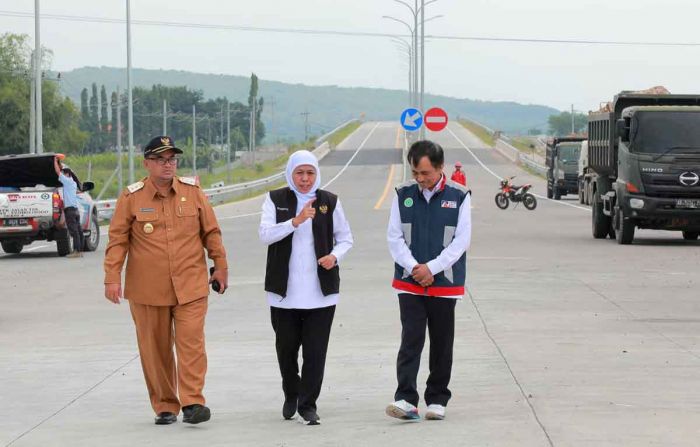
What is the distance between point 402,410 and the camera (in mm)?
9195

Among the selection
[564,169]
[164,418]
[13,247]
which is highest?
[164,418]

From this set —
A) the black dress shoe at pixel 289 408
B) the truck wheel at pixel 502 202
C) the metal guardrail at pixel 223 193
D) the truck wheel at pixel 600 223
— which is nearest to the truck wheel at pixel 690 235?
the truck wheel at pixel 600 223

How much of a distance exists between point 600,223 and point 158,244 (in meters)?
23.0

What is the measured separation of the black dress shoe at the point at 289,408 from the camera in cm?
948

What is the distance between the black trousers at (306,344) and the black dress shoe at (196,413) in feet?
1.73

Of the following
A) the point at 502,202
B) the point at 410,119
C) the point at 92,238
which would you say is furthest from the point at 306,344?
the point at 502,202

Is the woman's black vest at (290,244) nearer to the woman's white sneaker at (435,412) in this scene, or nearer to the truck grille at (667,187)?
the woman's white sneaker at (435,412)

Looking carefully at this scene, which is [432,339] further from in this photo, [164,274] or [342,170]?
[342,170]

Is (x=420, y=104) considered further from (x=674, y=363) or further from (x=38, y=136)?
(x=674, y=363)

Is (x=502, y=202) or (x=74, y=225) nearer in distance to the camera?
(x=74, y=225)

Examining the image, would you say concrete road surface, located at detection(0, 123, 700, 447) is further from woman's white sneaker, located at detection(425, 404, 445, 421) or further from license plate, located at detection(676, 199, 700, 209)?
license plate, located at detection(676, 199, 700, 209)

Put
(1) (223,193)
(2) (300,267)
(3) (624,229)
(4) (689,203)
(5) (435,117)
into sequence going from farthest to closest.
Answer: (1) (223,193) < (5) (435,117) < (3) (624,229) < (4) (689,203) < (2) (300,267)

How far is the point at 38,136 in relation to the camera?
50594mm

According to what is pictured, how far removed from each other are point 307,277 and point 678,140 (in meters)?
20.3
